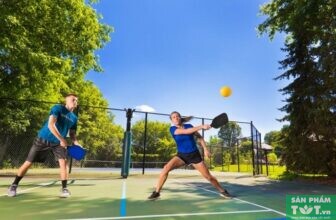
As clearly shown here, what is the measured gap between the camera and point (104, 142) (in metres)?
44.2

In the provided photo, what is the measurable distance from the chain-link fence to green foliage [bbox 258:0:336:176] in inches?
95.6

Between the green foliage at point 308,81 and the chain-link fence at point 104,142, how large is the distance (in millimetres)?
2427

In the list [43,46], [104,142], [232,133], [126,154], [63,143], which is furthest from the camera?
[104,142]

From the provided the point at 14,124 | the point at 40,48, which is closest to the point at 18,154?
the point at 14,124

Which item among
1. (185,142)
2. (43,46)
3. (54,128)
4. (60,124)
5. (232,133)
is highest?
(43,46)

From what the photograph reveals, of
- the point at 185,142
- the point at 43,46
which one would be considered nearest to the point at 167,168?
the point at 185,142

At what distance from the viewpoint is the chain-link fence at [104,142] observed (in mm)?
20609

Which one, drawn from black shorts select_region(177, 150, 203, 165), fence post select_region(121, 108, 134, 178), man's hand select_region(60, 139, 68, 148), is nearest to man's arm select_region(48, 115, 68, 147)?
man's hand select_region(60, 139, 68, 148)

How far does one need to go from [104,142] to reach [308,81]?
30658 mm

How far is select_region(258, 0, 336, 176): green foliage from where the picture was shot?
48.1 feet

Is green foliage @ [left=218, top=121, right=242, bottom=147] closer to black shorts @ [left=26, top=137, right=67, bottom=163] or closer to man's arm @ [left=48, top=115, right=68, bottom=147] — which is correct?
black shorts @ [left=26, top=137, right=67, bottom=163]

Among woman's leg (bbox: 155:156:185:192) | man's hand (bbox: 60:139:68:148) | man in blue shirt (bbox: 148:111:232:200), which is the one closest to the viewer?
man's hand (bbox: 60:139:68:148)

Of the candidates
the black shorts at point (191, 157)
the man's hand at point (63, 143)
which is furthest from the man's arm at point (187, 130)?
the man's hand at point (63, 143)

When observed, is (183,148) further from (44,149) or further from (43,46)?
(43,46)
